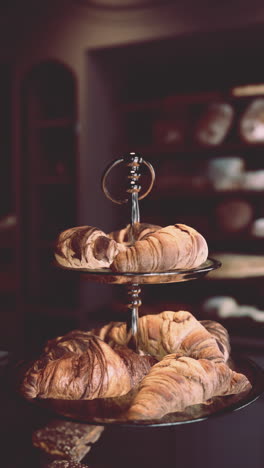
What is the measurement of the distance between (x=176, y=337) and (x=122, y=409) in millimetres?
218

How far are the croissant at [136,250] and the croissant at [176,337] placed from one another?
123 millimetres

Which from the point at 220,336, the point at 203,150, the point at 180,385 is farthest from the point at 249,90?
the point at 180,385

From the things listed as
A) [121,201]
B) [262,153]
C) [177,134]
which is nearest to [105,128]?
[177,134]

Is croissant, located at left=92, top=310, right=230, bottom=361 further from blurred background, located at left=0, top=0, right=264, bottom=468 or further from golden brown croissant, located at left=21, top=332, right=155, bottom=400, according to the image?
blurred background, located at left=0, top=0, right=264, bottom=468

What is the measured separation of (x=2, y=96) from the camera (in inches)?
135

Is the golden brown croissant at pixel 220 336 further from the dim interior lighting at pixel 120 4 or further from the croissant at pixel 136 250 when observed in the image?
the dim interior lighting at pixel 120 4

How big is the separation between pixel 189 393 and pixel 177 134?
2.48 meters

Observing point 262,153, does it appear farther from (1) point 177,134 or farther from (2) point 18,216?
(2) point 18,216

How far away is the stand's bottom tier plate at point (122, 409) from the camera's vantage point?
2.44ft

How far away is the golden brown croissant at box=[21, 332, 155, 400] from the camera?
850mm

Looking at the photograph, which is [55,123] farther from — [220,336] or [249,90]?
[220,336]

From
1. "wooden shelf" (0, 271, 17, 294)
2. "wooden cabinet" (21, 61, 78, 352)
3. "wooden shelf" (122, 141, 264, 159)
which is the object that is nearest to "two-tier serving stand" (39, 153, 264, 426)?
"wooden shelf" (122, 141, 264, 159)

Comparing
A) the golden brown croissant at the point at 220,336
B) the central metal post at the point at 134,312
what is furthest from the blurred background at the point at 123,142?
the central metal post at the point at 134,312

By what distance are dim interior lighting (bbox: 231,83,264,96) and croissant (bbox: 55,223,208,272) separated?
2155 millimetres
